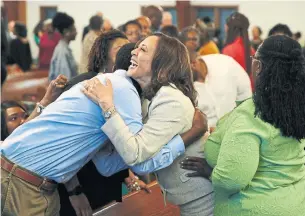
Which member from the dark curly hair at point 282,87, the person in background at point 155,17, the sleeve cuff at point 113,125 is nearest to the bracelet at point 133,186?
the sleeve cuff at point 113,125

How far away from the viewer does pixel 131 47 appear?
273cm

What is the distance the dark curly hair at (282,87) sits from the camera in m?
2.23

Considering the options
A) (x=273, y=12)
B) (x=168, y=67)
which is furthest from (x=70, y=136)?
(x=273, y=12)

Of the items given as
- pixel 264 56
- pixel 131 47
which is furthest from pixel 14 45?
pixel 264 56

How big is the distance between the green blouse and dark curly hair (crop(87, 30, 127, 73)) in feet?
2.72

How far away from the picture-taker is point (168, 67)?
7.84 feet

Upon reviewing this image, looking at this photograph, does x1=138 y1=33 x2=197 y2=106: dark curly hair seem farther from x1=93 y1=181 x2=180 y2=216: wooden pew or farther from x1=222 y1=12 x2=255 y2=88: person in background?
x1=222 y1=12 x2=255 y2=88: person in background

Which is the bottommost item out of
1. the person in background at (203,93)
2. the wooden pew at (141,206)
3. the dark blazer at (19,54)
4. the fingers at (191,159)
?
the dark blazer at (19,54)

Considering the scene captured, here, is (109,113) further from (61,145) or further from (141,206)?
(141,206)

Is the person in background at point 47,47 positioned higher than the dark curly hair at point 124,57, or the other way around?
the dark curly hair at point 124,57

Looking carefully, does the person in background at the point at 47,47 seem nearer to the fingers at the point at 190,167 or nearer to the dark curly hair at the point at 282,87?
the fingers at the point at 190,167

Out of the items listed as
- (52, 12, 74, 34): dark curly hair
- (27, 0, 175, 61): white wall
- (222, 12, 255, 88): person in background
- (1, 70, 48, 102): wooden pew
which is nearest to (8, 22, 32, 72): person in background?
(1, 70, 48, 102): wooden pew

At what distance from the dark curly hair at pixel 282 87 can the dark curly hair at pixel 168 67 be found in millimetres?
310

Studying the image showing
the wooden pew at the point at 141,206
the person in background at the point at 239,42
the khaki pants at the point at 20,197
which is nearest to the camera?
the khaki pants at the point at 20,197
